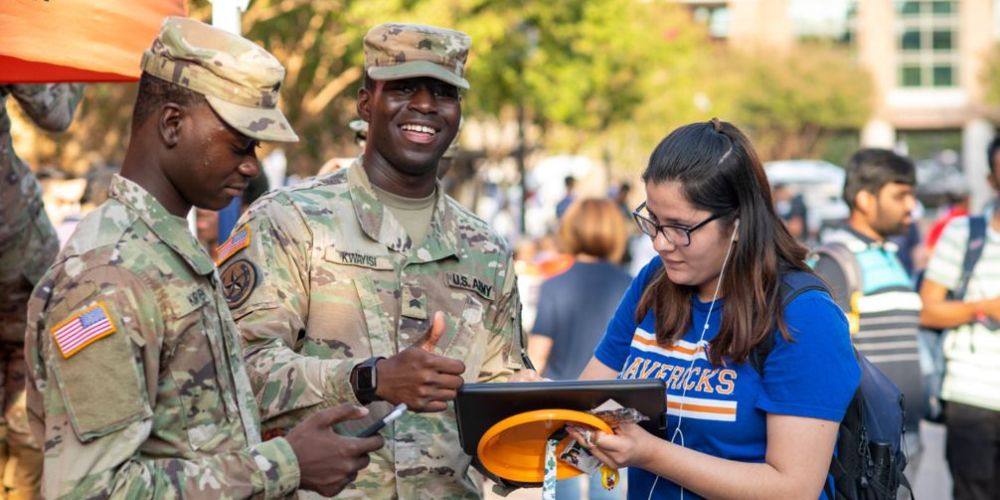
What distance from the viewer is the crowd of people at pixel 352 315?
2602 mm

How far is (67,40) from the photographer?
3990mm

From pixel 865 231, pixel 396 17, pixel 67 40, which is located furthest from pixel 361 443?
pixel 396 17

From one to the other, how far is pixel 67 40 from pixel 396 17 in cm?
1253

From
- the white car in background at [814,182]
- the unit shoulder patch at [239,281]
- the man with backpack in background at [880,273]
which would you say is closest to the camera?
the unit shoulder patch at [239,281]

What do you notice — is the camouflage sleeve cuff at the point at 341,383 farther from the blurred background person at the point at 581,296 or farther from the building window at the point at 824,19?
the building window at the point at 824,19

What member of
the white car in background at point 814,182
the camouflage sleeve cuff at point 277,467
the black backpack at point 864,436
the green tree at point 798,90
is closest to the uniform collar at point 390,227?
the black backpack at point 864,436

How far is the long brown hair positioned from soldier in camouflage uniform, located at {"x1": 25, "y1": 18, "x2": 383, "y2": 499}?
101cm

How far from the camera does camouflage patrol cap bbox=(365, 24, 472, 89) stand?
380 centimetres

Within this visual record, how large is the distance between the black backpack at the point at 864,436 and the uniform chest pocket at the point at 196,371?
1310mm

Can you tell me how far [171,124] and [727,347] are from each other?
1454 millimetres

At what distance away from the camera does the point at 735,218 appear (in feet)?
11.0

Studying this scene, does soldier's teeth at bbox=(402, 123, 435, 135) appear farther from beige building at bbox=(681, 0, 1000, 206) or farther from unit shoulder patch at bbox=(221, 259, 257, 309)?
beige building at bbox=(681, 0, 1000, 206)

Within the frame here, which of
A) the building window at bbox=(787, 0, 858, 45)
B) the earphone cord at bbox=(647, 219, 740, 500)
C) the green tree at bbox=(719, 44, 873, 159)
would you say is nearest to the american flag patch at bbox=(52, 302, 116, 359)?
the earphone cord at bbox=(647, 219, 740, 500)

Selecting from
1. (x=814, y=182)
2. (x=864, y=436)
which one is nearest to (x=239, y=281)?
(x=864, y=436)
